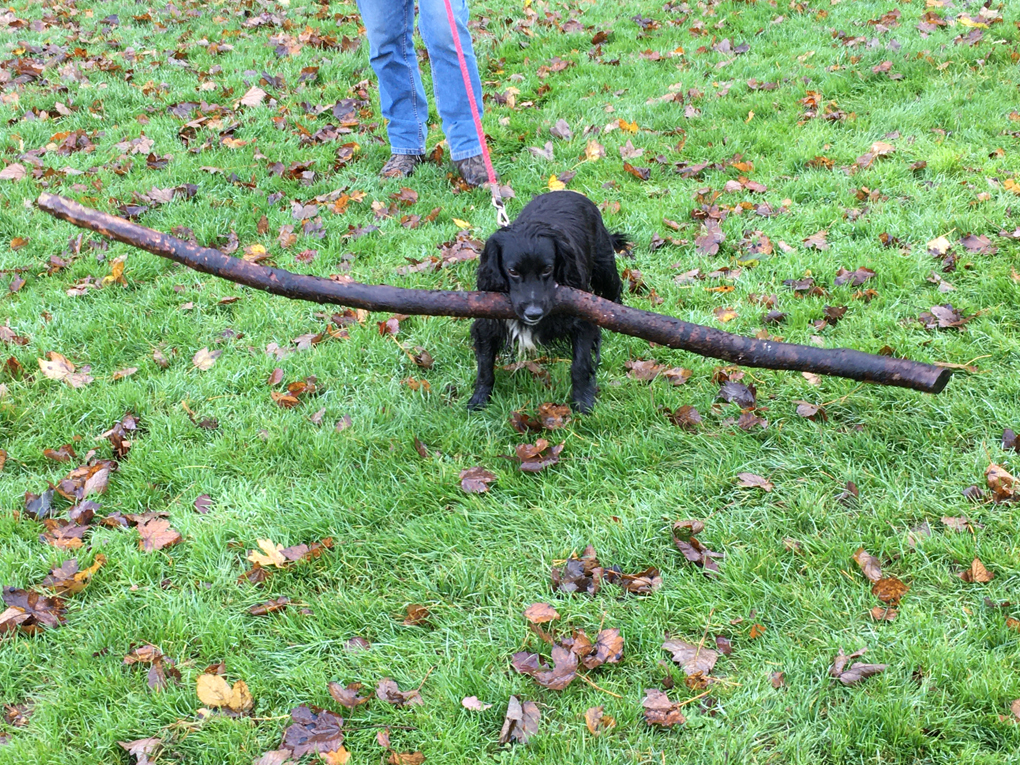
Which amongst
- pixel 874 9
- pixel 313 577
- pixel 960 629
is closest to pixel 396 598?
pixel 313 577

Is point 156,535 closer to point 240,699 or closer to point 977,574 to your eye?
point 240,699

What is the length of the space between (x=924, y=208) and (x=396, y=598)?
427 cm

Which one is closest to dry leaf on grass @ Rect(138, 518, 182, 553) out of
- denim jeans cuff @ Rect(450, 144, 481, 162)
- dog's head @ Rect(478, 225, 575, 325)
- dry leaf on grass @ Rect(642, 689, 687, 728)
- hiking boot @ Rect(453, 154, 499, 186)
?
dog's head @ Rect(478, 225, 575, 325)

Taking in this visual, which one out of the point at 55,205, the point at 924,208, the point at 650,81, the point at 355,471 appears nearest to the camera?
the point at 55,205

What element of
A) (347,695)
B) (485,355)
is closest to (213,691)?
(347,695)

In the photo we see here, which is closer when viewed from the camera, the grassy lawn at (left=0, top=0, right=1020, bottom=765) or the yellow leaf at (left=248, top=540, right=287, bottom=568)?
the grassy lawn at (left=0, top=0, right=1020, bottom=765)

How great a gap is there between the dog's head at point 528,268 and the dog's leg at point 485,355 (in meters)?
0.24

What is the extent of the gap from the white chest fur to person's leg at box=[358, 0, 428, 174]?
2.92 metres

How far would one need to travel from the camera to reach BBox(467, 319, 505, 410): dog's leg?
415 centimetres

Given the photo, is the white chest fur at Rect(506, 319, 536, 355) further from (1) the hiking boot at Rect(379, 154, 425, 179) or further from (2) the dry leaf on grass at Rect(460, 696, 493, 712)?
(1) the hiking boot at Rect(379, 154, 425, 179)

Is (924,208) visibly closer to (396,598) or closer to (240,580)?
(396,598)

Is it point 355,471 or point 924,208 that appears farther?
point 924,208

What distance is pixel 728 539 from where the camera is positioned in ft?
10.3

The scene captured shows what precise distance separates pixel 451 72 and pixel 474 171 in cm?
74
